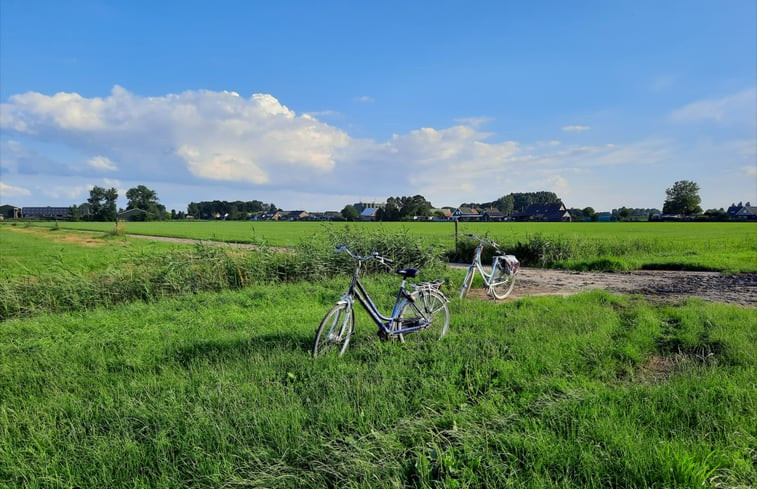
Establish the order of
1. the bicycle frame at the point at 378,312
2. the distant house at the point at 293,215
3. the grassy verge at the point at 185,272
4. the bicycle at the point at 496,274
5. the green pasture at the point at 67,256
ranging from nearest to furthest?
the bicycle frame at the point at 378,312 < the grassy verge at the point at 185,272 < the bicycle at the point at 496,274 < the green pasture at the point at 67,256 < the distant house at the point at 293,215

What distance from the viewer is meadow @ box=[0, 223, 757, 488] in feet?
9.12

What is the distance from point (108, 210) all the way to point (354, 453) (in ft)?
388

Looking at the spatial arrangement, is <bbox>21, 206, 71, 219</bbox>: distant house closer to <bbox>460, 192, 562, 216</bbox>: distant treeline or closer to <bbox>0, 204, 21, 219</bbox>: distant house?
<bbox>0, 204, 21, 219</bbox>: distant house

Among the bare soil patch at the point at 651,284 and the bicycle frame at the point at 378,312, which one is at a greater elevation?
the bicycle frame at the point at 378,312

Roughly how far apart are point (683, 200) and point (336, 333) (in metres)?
121

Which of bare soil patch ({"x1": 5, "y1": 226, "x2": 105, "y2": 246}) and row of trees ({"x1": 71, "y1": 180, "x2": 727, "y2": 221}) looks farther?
row of trees ({"x1": 71, "y1": 180, "x2": 727, "y2": 221})

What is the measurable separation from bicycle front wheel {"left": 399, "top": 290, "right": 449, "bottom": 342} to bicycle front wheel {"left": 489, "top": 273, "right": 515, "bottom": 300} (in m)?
3.19

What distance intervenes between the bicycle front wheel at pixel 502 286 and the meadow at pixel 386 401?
1.65 m

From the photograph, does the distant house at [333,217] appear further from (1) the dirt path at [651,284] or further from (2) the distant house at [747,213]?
(2) the distant house at [747,213]

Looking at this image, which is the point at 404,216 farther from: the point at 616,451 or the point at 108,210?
the point at 616,451

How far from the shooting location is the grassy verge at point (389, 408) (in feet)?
9.07

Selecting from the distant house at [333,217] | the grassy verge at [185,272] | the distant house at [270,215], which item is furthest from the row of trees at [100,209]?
the grassy verge at [185,272]

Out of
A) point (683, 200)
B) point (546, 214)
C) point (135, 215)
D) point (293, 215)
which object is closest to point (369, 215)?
point (293, 215)

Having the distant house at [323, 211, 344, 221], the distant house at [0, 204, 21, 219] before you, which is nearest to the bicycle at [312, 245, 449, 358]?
the distant house at [323, 211, 344, 221]
